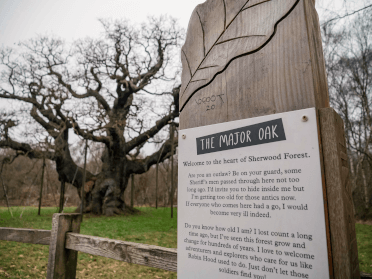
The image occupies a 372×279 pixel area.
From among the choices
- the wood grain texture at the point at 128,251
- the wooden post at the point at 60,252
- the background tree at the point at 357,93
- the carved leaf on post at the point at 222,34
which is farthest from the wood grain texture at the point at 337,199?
the background tree at the point at 357,93

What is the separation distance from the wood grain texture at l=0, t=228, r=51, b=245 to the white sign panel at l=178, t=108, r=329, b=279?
170 cm

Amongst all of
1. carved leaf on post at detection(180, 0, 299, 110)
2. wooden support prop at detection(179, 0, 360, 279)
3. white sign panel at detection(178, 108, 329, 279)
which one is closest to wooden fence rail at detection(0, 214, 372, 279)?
white sign panel at detection(178, 108, 329, 279)

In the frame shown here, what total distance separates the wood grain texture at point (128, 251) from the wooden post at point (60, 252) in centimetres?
6

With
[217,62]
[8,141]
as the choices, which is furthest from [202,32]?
[8,141]

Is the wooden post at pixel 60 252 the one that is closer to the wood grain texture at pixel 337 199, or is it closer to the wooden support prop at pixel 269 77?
the wooden support prop at pixel 269 77

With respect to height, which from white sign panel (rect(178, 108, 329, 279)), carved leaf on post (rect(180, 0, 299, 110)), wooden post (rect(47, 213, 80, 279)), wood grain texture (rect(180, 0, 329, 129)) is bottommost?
wooden post (rect(47, 213, 80, 279))

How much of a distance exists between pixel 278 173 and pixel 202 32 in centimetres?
94

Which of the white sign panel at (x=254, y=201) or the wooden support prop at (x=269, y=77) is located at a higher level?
the wooden support prop at (x=269, y=77)

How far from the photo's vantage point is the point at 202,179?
3.92ft

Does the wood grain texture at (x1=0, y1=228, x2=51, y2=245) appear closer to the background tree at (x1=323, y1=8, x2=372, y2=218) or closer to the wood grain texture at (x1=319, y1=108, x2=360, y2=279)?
the wood grain texture at (x1=319, y1=108, x2=360, y2=279)

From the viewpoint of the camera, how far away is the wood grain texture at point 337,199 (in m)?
0.83

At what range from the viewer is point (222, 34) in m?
1.32

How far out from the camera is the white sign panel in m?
0.88

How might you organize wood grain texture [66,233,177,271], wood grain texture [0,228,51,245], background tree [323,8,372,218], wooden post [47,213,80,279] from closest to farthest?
wood grain texture [66,233,177,271] → wooden post [47,213,80,279] → wood grain texture [0,228,51,245] → background tree [323,8,372,218]
